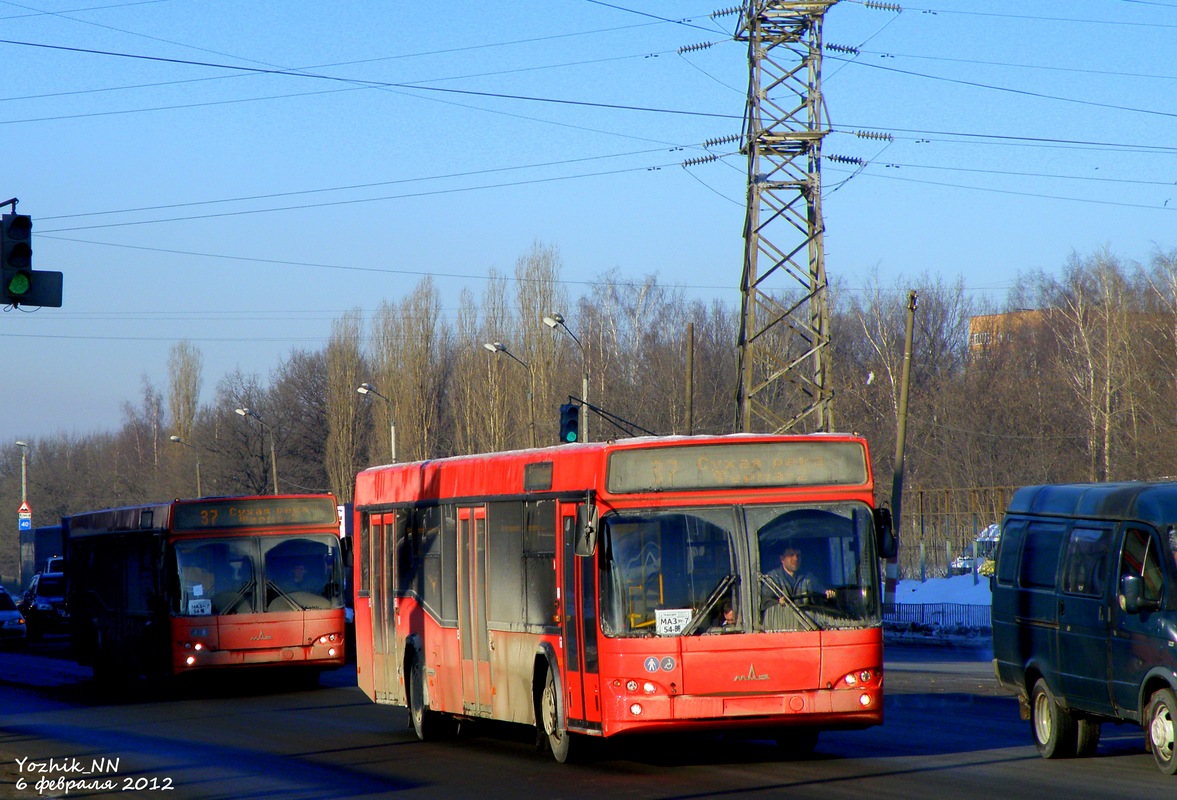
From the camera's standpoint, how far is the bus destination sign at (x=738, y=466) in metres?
11.9

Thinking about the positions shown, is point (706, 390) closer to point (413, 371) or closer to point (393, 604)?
point (413, 371)

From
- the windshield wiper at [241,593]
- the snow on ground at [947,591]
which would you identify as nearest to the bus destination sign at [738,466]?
the windshield wiper at [241,593]

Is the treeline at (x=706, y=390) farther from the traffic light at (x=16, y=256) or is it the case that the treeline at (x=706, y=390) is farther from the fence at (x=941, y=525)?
the traffic light at (x=16, y=256)

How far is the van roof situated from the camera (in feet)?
36.2

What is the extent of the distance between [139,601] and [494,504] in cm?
1186

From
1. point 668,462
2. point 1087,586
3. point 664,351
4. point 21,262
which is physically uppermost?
point 664,351

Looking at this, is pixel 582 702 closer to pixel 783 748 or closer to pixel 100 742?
pixel 783 748

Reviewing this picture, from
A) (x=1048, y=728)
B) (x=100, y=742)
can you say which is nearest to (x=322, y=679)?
(x=100, y=742)

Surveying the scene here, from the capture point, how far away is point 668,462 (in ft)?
39.2

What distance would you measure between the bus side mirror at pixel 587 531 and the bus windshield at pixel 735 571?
0.26 ft

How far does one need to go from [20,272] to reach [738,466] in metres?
7.52

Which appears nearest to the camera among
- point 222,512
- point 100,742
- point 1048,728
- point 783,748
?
point 1048,728

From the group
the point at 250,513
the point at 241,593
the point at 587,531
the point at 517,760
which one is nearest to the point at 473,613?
the point at 517,760

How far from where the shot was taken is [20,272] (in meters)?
15.1
